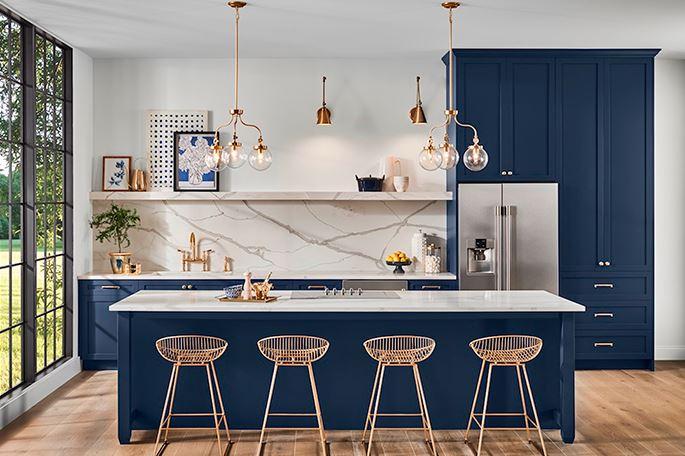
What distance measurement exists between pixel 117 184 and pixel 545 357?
4.20m

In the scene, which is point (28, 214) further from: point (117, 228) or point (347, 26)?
point (347, 26)

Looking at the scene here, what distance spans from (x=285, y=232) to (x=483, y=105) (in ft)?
7.07

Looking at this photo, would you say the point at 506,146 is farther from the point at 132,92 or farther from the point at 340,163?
the point at 132,92

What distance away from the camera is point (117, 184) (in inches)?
276

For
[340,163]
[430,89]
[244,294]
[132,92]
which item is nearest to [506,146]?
[430,89]

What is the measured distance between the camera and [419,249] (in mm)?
7047

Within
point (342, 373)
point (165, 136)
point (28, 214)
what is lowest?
point (342, 373)

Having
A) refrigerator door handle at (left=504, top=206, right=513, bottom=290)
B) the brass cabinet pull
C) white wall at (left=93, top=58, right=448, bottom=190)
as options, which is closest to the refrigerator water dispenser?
refrigerator door handle at (left=504, top=206, right=513, bottom=290)

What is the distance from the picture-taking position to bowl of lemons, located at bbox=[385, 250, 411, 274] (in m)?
6.86

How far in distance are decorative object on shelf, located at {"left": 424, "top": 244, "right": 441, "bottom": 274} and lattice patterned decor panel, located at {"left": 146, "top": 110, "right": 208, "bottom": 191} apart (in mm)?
2376

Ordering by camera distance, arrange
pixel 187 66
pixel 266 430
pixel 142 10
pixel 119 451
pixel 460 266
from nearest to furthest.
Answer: pixel 119 451 → pixel 266 430 → pixel 142 10 → pixel 460 266 → pixel 187 66

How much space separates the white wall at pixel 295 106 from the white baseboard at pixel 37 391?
1.85 metres

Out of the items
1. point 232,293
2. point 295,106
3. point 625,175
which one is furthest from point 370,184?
point 232,293

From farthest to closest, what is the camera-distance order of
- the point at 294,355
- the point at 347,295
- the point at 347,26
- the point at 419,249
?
1. the point at 419,249
2. the point at 347,26
3. the point at 347,295
4. the point at 294,355
